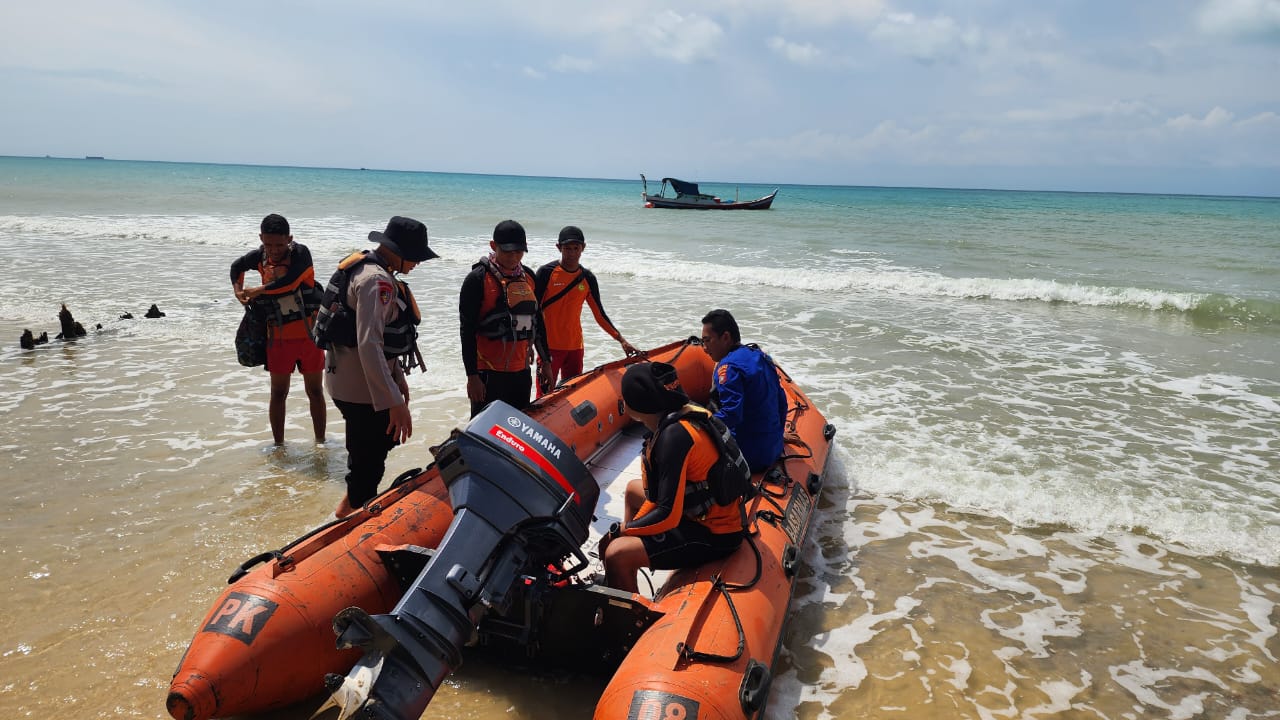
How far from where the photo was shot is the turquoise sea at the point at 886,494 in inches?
124

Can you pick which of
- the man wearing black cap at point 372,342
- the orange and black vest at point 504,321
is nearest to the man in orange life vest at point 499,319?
the orange and black vest at point 504,321

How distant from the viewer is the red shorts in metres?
4.72

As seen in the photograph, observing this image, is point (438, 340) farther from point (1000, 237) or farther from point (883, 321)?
point (1000, 237)

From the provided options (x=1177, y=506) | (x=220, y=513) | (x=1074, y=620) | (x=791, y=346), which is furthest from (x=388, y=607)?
(x=791, y=346)

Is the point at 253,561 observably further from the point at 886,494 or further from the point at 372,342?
the point at 886,494

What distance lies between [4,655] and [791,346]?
7895mm

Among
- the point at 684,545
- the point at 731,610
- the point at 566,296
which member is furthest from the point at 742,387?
the point at 566,296

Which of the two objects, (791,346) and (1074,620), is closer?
(1074,620)

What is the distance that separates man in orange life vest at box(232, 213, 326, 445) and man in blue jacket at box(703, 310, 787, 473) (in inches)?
103

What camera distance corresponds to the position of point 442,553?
7.68 ft

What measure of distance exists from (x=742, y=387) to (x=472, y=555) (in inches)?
68.8

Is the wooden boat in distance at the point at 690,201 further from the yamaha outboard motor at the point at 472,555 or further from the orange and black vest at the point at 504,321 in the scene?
the yamaha outboard motor at the point at 472,555

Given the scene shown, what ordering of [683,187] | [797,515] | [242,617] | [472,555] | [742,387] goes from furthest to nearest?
[683,187] → [797,515] → [742,387] → [242,617] → [472,555]

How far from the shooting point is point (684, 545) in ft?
9.55
